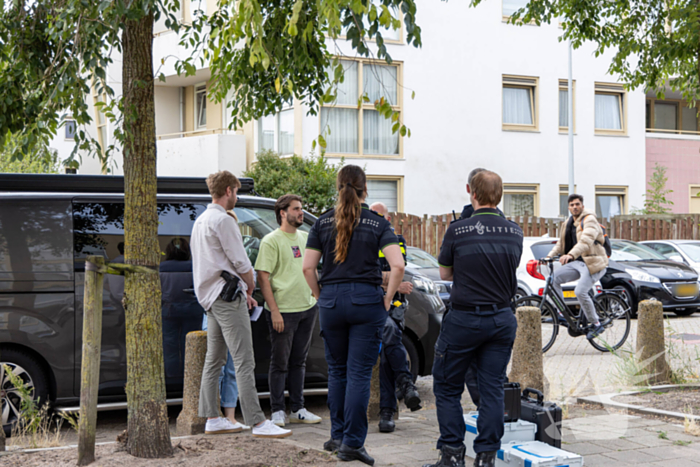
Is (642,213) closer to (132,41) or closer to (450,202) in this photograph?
(450,202)

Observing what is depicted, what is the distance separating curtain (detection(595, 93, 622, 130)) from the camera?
79.2ft

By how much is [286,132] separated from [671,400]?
15.1m

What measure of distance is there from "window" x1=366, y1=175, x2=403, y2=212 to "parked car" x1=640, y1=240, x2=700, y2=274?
A: 7.01 meters

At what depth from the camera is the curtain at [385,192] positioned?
2098 centimetres

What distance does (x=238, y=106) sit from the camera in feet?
22.9

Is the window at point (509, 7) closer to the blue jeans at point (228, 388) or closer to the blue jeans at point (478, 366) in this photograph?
the blue jeans at point (228, 388)

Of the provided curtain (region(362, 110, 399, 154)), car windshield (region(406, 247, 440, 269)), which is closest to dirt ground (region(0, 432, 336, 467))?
car windshield (region(406, 247, 440, 269))

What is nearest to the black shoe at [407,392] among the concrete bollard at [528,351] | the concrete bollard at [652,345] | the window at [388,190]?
the concrete bollard at [528,351]

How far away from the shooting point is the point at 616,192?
79.8 ft

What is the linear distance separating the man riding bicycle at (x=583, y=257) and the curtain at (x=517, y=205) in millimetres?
12944

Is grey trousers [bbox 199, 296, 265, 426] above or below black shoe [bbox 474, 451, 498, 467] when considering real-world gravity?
above

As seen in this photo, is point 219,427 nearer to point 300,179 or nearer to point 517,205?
point 300,179

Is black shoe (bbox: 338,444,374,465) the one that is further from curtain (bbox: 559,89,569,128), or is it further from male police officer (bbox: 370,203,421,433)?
curtain (bbox: 559,89,569,128)

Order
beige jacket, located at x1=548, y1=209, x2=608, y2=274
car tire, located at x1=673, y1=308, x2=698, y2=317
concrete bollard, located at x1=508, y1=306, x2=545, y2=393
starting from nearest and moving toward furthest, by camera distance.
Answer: concrete bollard, located at x1=508, y1=306, x2=545, y2=393 < beige jacket, located at x1=548, y1=209, x2=608, y2=274 < car tire, located at x1=673, y1=308, x2=698, y2=317
